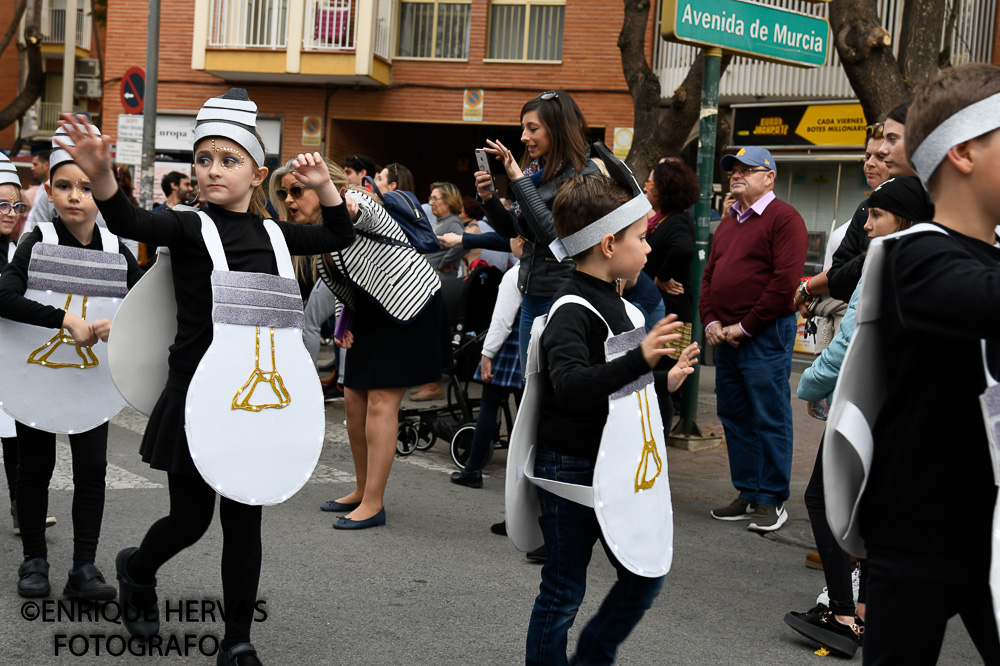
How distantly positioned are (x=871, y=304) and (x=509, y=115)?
1813cm

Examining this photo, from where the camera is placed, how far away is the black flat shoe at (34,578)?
4227 millimetres

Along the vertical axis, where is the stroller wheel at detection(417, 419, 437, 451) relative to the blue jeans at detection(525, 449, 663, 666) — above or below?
below

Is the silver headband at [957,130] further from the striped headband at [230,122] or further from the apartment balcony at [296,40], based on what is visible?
the apartment balcony at [296,40]

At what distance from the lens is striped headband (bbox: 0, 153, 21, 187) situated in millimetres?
4797

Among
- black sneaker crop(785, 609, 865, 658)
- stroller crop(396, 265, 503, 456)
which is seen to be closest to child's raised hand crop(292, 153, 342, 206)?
black sneaker crop(785, 609, 865, 658)

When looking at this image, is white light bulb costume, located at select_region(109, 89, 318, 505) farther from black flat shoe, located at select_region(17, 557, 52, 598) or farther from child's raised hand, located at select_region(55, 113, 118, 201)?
black flat shoe, located at select_region(17, 557, 52, 598)

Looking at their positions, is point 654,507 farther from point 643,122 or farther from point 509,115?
point 509,115

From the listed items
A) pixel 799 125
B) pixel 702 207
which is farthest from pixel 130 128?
pixel 702 207

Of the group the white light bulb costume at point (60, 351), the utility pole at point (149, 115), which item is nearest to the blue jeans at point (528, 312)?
the white light bulb costume at point (60, 351)

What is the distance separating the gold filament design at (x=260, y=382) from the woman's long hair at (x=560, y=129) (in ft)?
7.38

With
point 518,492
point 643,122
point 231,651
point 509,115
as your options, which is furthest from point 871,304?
point 509,115

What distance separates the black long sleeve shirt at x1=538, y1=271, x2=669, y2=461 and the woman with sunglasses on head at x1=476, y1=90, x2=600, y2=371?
1.90 meters

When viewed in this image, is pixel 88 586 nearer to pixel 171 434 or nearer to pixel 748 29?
pixel 171 434

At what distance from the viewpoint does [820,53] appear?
7.70 meters
